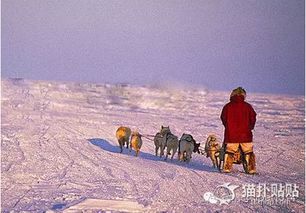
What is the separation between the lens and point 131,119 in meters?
20.3

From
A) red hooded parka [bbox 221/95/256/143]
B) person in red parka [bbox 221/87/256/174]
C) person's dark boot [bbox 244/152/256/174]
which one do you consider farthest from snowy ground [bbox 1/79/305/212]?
red hooded parka [bbox 221/95/256/143]

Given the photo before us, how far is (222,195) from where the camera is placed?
320 inches

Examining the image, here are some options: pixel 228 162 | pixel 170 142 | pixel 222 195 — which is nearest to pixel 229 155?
pixel 228 162

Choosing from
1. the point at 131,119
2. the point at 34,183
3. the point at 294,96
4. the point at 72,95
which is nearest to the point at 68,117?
the point at 131,119

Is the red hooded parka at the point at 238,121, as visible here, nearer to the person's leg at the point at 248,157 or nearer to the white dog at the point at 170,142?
the person's leg at the point at 248,157

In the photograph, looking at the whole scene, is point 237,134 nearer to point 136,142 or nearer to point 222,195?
point 222,195

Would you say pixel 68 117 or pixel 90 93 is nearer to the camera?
pixel 68 117

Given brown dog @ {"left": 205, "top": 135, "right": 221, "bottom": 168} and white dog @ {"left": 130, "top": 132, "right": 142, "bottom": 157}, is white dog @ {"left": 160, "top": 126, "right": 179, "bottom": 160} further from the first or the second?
brown dog @ {"left": 205, "top": 135, "right": 221, "bottom": 168}

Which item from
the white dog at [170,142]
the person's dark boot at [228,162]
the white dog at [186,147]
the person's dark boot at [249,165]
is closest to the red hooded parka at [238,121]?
the person's dark boot at [228,162]

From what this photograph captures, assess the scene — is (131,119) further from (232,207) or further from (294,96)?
(294,96)

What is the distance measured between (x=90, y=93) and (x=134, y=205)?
23257mm

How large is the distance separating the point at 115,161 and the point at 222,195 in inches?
144

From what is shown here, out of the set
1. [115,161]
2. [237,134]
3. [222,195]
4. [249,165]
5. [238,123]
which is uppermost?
[238,123]

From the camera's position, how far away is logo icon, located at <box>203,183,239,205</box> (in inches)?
306
